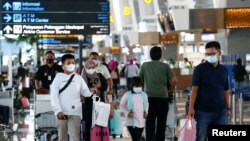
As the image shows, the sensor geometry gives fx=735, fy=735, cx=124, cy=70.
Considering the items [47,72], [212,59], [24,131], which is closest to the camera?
[212,59]

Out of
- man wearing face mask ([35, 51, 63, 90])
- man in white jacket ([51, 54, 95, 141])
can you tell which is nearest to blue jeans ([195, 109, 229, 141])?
man in white jacket ([51, 54, 95, 141])

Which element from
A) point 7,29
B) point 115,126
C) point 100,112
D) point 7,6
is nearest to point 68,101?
point 100,112

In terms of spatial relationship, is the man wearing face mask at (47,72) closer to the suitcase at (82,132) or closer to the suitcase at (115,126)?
the suitcase at (115,126)

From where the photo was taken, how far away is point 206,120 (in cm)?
918

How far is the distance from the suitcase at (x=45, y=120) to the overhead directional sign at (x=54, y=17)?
663 centimetres

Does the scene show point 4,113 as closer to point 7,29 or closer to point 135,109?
point 7,29

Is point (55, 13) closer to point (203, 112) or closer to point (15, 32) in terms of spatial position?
point (15, 32)

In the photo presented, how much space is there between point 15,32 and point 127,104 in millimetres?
6873

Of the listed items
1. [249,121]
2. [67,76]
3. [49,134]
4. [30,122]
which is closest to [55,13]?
[30,122]

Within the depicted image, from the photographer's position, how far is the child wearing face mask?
12266mm

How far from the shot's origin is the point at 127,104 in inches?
489

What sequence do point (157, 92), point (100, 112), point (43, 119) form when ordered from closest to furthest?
point (100, 112) → point (157, 92) → point (43, 119)

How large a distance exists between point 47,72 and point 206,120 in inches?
226

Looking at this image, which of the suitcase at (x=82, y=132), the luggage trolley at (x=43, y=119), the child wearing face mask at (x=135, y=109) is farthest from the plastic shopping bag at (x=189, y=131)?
the luggage trolley at (x=43, y=119)
